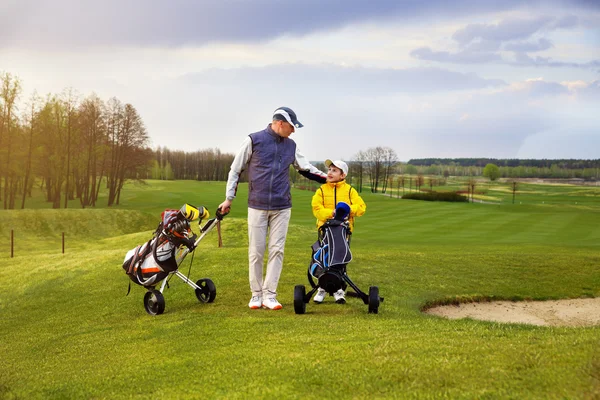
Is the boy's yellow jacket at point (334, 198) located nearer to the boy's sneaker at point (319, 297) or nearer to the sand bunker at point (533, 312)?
the boy's sneaker at point (319, 297)

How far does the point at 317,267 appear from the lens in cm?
711

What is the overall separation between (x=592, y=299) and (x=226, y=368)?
9.11m

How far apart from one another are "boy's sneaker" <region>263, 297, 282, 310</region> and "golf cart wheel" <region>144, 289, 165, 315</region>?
4.85 feet

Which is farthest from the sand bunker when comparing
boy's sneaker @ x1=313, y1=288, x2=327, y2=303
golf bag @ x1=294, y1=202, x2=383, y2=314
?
golf bag @ x1=294, y1=202, x2=383, y2=314

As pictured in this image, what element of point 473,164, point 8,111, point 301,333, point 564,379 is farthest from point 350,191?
point 473,164

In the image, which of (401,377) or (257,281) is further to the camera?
(257,281)

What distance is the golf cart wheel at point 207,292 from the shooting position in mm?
7969

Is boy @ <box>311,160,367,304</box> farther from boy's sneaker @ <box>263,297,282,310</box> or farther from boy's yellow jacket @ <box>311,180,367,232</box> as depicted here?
boy's sneaker @ <box>263,297,282,310</box>

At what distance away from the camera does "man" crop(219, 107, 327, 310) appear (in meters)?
7.05

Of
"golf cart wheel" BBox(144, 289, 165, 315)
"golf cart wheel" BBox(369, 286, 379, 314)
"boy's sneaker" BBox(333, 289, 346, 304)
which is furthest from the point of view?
"boy's sneaker" BBox(333, 289, 346, 304)

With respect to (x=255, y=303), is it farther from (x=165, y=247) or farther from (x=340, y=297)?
(x=165, y=247)

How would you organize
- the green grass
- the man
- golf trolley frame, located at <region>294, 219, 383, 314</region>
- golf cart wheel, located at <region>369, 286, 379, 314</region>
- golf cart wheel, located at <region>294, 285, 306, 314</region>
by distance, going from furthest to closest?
golf cart wheel, located at <region>369, 286, 379, 314</region>, the man, golf cart wheel, located at <region>294, 285, 306, 314</region>, golf trolley frame, located at <region>294, 219, 383, 314</region>, the green grass

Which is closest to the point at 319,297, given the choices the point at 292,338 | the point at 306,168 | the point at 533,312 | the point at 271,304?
the point at 271,304

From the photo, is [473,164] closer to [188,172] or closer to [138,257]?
[188,172]
